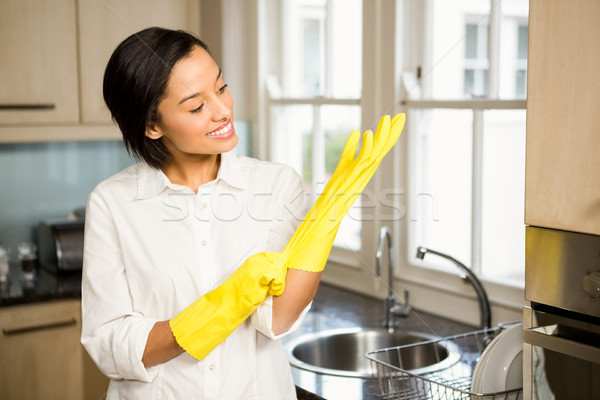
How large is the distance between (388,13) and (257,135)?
3.08ft

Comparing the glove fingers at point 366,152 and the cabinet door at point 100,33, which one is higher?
the cabinet door at point 100,33

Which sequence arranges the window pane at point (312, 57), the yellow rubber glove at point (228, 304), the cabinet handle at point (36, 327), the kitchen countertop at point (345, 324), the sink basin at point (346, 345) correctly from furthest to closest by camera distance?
1. the window pane at point (312, 57)
2. the cabinet handle at point (36, 327)
3. the sink basin at point (346, 345)
4. the kitchen countertop at point (345, 324)
5. the yellow rubber glove at point (228, 304)

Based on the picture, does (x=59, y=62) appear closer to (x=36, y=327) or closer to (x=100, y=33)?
(x=100, y=33)

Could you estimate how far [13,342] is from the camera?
2234 mm

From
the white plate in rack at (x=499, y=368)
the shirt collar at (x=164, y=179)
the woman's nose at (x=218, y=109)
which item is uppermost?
the woman's nose at (x=218, y=109)

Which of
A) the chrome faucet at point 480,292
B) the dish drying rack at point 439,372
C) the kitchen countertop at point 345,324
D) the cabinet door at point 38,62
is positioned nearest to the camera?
the dish drying rack at point 439,372

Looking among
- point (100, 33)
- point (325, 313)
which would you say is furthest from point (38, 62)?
point (325, 313)

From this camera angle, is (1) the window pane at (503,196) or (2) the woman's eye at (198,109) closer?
(2) the woman's eye at (198,109)

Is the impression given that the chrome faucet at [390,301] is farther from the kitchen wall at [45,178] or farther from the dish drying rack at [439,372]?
the kitchen wall at [45,178]

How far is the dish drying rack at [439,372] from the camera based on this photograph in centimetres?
143

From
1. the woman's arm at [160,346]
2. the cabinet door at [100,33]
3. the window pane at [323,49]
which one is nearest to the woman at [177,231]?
the woman's arm at [160,346]

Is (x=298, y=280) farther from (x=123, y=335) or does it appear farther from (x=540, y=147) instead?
(x=540, y=147)

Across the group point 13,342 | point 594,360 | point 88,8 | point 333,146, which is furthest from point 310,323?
point 88,8

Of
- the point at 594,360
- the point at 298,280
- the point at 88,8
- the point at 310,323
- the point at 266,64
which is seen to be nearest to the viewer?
the point at 594,360
